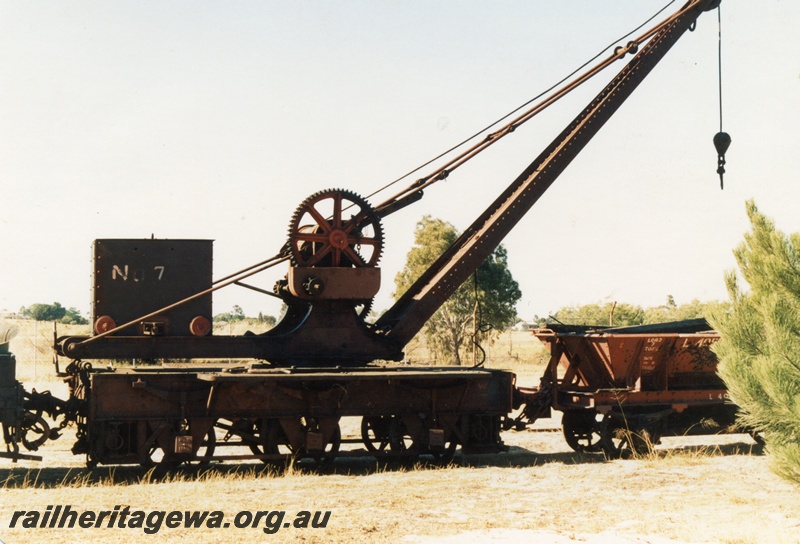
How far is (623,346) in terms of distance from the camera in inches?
549

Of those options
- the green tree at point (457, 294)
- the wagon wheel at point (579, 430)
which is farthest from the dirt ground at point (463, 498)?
the green tree at point (457, 294)

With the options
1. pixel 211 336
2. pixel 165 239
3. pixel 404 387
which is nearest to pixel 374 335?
pixel 404 387

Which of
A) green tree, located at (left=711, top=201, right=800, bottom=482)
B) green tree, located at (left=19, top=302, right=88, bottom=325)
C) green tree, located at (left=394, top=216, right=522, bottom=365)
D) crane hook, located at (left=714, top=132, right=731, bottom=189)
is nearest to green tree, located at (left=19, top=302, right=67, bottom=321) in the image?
green tree, located at (left=19, top=302, right=88, bottom=325)

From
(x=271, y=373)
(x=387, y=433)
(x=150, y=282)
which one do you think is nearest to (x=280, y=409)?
(x=271, y=373)

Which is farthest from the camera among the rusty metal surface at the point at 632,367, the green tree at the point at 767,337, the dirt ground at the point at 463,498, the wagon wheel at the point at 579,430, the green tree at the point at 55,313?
the green tree at the point at 55,313

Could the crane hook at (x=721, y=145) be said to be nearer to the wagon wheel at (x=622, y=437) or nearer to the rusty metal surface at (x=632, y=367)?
the rusty metal surface at (x=632, y=367)

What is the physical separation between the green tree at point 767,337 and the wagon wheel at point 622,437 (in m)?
6.01

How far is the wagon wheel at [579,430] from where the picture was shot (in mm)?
14281

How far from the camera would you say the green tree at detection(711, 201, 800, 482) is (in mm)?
7031

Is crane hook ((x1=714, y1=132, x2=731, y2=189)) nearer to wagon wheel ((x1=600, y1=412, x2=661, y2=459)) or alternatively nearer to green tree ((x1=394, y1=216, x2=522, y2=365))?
wagon wheel ((x1=600, y1=412, x2=661, y2=459))

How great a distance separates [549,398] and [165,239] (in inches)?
252

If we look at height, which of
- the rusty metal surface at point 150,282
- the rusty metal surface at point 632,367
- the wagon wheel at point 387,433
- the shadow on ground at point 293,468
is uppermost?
the rusty metal surface at point 150,282

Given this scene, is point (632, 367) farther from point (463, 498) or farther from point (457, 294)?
point (457, 294)

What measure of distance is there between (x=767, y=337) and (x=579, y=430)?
778cm
